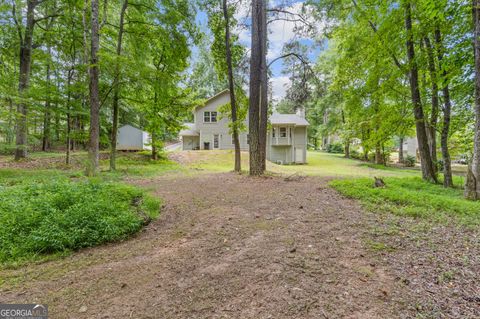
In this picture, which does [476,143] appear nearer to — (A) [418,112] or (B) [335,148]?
(A) [418,112]

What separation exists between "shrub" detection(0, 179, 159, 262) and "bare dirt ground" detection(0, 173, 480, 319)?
291mm

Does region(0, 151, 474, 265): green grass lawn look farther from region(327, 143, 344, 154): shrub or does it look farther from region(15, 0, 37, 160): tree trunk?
region(327, 143, 344, 154): shrub

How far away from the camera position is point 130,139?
76.4 ft

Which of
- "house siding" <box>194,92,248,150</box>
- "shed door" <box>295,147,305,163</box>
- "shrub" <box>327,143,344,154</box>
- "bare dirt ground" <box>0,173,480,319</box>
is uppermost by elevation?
"house siding" <box>194,92,248,150</box>

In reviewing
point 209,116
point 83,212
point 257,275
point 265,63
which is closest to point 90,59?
point 265,63

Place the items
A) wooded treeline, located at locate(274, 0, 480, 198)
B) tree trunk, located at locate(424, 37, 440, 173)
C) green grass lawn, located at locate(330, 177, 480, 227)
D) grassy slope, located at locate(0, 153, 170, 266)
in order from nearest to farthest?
grassy slope, located at locate(0, 153, 170, 266) < green grass lawn, located at locate(330, 177, 480, 227) < wooded treeline, located at locate(274, 0, 480, 198) < tree trunk, located at locate(424, 37, 440, 173)

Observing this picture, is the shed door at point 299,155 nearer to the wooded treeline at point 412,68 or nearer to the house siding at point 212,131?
the house siding at point 212,131

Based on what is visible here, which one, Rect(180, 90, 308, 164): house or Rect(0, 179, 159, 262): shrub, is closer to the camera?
Rect(0, 179, 159, 262): shrub

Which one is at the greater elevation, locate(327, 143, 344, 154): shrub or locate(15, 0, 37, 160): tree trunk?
locate(15, 0, 37, 160): tree trunk

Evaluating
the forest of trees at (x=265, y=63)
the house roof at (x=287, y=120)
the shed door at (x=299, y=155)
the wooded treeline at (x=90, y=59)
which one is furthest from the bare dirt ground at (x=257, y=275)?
the shed door at (x=299, y=155)

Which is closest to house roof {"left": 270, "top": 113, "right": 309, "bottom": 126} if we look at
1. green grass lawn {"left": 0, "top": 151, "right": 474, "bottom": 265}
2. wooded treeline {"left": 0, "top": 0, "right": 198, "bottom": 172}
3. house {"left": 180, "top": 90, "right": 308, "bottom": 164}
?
house {"left": 180, "top": 90, "right": 308, "bottom": 164}

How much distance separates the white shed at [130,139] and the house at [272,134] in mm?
5989

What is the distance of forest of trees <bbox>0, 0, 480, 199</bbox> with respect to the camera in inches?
289

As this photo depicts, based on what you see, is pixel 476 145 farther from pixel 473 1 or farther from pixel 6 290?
pixel 6 290
